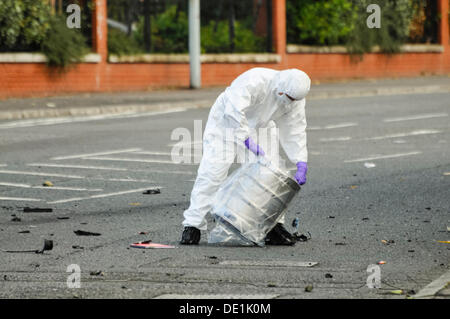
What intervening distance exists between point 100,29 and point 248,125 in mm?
18184

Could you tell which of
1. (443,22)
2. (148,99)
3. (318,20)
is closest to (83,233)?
(148,99)

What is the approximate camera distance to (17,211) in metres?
9.66

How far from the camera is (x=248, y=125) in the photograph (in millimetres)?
7824

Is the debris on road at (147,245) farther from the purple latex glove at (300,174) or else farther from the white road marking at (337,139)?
the white road marking at (337,139)

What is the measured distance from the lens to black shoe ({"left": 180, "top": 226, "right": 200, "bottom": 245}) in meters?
7.87

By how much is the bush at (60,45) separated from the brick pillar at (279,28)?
706cm

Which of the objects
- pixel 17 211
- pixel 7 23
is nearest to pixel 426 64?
pixel 7 23

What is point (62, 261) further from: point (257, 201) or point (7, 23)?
point (7, 23)

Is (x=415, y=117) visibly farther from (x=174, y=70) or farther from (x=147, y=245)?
(x=147, y=245)

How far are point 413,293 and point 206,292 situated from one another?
1.25 metres

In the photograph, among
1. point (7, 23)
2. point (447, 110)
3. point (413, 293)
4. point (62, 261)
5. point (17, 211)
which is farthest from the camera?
point (7, 23)

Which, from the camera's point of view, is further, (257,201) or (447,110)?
(447,110)

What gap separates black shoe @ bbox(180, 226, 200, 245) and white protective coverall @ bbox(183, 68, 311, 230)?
4 cm

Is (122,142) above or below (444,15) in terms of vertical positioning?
below
